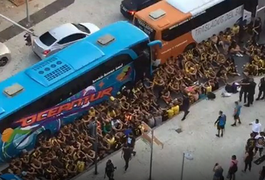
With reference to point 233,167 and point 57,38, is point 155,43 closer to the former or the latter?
point 57,38

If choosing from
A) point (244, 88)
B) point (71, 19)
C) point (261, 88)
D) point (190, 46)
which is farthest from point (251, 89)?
point (71, 19)

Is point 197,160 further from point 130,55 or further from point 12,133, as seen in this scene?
point 12,133

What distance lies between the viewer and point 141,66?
26781 millimetres

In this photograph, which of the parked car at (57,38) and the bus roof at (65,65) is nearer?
the bus roof at (65,65)

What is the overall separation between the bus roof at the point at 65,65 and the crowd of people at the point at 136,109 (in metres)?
1.84

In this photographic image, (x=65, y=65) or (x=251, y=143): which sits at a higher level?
(x=65, y=65)

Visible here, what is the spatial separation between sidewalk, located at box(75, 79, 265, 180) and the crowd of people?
51 cm

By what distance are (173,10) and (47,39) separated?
5.85 meters

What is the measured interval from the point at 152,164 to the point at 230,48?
25.1 feet

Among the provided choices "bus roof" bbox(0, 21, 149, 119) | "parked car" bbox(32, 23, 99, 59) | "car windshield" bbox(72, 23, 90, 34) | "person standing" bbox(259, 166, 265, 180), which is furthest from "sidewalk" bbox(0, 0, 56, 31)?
"person standing" bbox(259, 166, 265, 180)

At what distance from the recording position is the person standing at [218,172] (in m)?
22.2

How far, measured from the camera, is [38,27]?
1229 inches

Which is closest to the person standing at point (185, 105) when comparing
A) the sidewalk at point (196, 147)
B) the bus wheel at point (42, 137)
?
the sidewalk at point (196, 147)

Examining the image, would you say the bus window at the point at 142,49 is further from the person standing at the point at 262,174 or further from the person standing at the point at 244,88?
the person standing at the point at 262,174
